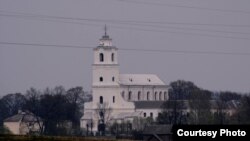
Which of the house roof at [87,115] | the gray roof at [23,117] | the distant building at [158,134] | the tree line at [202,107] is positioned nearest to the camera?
the distant building at [158,134]

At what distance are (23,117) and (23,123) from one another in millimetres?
2328

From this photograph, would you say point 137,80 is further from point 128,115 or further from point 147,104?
point 128,115

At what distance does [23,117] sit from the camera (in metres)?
145

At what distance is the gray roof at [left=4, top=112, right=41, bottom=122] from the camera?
456 feet

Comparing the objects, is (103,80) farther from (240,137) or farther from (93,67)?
(240,137)

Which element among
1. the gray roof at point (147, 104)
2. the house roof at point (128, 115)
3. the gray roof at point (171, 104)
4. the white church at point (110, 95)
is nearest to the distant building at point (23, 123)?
the gray roof at point (171, 104)

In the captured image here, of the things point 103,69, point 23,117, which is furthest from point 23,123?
point 103,69

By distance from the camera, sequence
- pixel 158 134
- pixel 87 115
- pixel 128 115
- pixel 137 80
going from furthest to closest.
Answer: pixel 137 80
pixel 128 115
pixel 87 115
pixel 158 134

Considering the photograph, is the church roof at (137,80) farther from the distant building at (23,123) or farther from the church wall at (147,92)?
the distant building at (23,123)

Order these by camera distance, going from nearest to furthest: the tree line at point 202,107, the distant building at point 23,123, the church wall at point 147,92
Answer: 1. the tree line at point 202,107
2. the distant building at point 23,123
3. the church wall at point 147,92

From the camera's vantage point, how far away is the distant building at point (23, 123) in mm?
132375

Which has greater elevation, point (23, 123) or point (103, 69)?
point (103, 69)

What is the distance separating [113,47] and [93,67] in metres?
4.10

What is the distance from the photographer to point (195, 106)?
161 m
